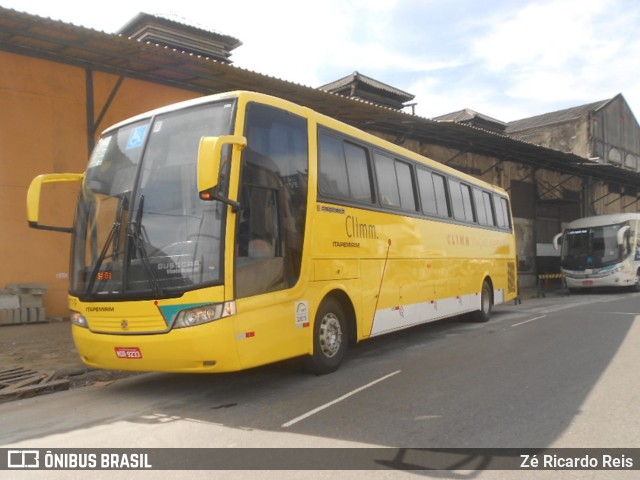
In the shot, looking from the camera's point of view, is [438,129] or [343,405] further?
[438,129]

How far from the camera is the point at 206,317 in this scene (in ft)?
17.0

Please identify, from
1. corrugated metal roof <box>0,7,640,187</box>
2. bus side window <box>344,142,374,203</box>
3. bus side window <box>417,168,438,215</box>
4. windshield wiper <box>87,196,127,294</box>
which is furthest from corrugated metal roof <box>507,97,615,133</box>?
windshield wiper <box>87,196,127,294</box>

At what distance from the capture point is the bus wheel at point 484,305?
40.5ft

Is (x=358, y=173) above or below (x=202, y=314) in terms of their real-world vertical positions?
above

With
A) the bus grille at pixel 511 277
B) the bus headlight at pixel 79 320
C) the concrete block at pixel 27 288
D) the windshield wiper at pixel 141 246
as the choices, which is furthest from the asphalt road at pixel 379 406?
the bus grille at pixel 511 277

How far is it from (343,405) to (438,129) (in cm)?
1425

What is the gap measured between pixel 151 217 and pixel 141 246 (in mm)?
319

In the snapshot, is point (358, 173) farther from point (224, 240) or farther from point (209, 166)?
point (209, 166)

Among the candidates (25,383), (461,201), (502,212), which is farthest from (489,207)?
(25,383)

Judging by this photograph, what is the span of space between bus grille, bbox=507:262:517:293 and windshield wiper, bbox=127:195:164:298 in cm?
1151

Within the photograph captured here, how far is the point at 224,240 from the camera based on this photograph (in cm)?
524

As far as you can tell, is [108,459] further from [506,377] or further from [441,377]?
[506,377]

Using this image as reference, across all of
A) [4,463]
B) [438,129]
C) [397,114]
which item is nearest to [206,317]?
[4,463]

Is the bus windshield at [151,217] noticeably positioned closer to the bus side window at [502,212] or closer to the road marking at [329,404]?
the road marking at [329,404]
